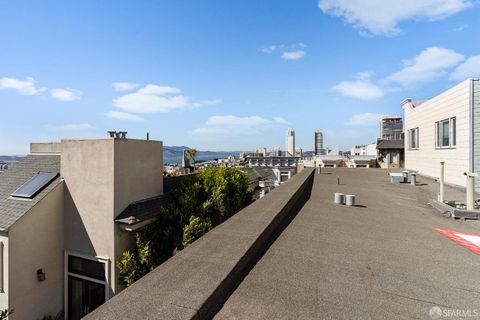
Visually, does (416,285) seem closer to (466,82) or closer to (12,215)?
(466,82)

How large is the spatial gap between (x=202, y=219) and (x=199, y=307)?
896cm

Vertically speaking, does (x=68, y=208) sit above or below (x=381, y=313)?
below

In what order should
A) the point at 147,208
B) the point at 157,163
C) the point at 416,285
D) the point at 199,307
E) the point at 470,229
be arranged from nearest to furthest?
the point at 199,307 < the point at 416,285 < the point at 470,229 < the point at 147,208 < the point at 157,163

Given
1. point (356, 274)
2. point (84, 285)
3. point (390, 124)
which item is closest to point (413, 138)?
point (356, 274)

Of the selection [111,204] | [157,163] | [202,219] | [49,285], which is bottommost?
[49,285]

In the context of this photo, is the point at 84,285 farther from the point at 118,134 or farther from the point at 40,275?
the point at 118,134

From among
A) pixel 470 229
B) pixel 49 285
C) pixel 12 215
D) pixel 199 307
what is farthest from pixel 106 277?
pixel 470 229

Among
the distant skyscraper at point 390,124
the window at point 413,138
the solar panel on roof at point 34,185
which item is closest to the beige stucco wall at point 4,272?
the solar panel on roof at point 34,185

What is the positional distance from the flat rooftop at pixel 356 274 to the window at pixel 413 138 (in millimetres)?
12265

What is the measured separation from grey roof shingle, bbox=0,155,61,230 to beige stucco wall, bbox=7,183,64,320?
0.28m

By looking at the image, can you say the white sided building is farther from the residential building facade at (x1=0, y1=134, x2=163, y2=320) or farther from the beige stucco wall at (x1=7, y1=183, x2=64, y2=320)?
the beige stucco wall at (x1=7, y1=183, x2=64, y2=320)

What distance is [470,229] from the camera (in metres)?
5.30

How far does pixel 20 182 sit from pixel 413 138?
21.3 metres

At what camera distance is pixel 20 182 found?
10867mm
